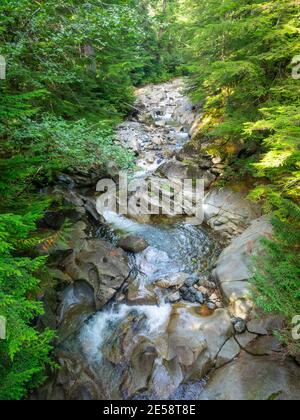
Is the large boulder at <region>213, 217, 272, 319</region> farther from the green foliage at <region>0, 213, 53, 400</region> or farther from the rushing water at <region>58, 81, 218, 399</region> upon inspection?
the green foliage at <region>0, 213, 53, 400</region>

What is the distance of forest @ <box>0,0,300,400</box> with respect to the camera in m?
3.84

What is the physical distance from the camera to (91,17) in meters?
5.73

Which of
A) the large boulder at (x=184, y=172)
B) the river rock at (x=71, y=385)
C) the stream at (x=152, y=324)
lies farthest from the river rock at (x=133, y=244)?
the large boulder at (x=184, y=172)

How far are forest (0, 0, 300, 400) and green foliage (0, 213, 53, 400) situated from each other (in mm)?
14

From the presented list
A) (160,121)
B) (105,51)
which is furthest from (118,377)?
(160,121)

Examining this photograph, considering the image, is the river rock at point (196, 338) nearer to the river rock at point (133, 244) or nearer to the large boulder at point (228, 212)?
the river rock at point (133, 244)

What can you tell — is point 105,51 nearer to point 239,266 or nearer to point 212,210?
point 212,210

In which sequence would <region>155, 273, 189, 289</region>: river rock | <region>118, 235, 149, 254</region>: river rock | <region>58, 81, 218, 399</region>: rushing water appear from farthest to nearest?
<region>118, 235, 149, 254</region>: river rock < <region>155, 273, 189, 289</region>: river rock < <region>58, 81, 218, 399</region>: rushing water

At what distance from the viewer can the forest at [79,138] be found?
3.84 m

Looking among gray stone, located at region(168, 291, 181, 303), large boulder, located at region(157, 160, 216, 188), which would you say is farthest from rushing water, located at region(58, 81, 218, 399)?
large boulder, located at region(157, 160, 216, 188)
